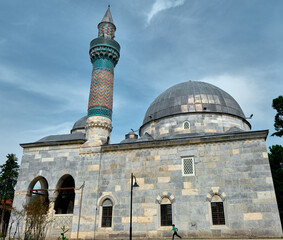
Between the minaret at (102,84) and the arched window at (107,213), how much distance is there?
3447 millimetres

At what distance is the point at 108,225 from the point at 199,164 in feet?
19.1

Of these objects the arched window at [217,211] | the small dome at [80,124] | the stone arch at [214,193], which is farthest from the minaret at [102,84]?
the small dome at [80,124]

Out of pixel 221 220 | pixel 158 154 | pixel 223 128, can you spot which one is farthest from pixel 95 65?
pixel 221 220

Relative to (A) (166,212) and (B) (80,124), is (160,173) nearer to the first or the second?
(A) (166,212)

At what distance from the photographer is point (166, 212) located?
13.1 metres

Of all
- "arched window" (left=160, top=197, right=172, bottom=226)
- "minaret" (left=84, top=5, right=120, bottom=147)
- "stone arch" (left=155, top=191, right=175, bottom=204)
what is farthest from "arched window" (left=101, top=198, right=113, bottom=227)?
"minaret" (left=84, top=5, right=120, bottom=147)

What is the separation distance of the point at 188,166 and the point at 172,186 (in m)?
1.36

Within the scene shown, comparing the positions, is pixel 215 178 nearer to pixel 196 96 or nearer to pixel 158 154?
pixel 158 154

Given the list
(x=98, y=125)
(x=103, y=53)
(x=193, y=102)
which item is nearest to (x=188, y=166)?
(x=193, y=102)

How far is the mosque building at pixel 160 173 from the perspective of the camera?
1225 centimetres

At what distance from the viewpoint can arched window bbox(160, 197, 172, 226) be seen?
42.4 feet

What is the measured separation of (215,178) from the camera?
1297cm

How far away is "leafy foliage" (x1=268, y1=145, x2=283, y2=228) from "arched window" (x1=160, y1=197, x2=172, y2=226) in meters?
13.2

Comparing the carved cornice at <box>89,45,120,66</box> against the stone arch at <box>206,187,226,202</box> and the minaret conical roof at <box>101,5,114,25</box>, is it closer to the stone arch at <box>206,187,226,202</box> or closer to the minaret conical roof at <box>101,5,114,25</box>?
the minaret conical roof at <box>101,5,114,25</box>
